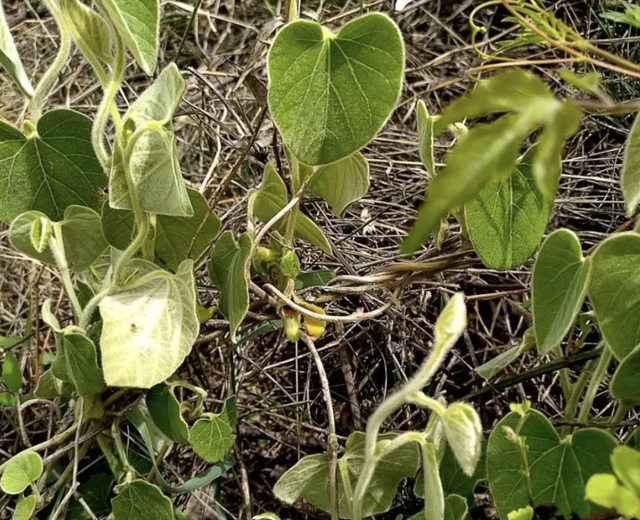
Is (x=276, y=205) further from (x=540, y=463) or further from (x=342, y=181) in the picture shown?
→ (x=540, y=463)

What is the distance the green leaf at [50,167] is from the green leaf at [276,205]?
0.58 ft

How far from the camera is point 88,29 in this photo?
0.60 m

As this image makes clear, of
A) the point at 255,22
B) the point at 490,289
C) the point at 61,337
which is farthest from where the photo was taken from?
the point at 255,22

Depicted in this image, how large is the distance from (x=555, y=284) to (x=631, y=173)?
0.38 ft

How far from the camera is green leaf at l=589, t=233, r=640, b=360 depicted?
50cm

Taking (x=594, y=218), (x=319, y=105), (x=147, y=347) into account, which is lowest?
(x=594, y=218)

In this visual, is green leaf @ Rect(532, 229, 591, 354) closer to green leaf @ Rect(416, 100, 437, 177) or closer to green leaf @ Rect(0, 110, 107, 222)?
green leaf @ Rect(416, 100, 437, 177)

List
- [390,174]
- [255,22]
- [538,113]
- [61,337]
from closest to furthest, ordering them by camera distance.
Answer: [538,113] → [61,337] → [390,174] → [255,22]

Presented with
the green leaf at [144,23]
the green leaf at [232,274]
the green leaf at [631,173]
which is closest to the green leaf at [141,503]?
the green leaf at [232,274]

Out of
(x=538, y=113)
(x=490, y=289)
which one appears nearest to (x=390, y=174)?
(x=490, y=289)

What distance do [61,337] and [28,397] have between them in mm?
282

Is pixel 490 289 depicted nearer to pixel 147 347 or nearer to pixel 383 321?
pixel 383 321

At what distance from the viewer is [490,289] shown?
3.15 ft

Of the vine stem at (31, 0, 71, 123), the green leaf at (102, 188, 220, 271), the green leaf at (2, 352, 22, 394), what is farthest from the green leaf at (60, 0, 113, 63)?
the green leaf at (2, 352, 22, 394)
